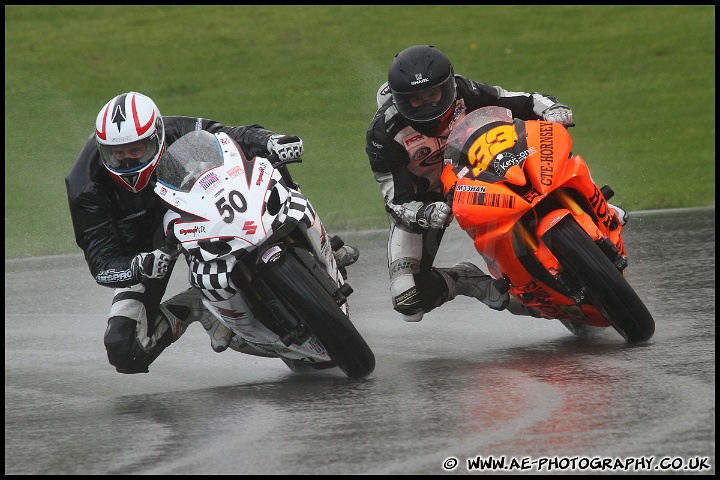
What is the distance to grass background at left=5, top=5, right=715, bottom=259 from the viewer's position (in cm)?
1509

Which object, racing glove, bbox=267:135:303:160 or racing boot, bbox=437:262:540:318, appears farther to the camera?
racing boot, bbox=437:262:540:318

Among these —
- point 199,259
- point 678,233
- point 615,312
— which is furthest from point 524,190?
point 678,233

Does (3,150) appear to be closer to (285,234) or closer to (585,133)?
(585,133)

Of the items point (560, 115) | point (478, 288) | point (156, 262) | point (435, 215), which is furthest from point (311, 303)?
point (560, 115)

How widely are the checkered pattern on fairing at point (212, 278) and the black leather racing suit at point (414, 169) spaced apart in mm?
1385

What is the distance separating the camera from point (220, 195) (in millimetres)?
6309

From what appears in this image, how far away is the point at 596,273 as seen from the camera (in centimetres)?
623

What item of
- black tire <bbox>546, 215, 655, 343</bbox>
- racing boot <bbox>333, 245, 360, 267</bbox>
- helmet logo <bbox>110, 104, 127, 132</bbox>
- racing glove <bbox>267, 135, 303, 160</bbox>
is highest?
helmet logo <bbox>110, 104, 127, 132</bbox>

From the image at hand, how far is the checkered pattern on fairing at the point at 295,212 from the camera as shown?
21.0 feet

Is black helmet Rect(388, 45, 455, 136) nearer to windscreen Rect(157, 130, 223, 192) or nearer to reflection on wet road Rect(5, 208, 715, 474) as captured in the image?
windscreen Rect(157, 130, 223, 192)

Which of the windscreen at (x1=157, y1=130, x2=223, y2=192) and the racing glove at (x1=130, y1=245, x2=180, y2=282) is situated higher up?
the windscreen at (x1=157, y1=130, x2=223, y2=192)

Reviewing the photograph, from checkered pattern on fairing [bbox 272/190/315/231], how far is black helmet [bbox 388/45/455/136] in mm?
919

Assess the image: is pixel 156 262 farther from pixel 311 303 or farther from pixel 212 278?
pixel 311 303

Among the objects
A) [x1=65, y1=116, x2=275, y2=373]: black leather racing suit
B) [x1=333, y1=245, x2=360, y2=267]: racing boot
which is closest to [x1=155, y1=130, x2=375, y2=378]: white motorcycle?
[x1=65, y1=116, x2=275, y2=373]: black leather racing suit
